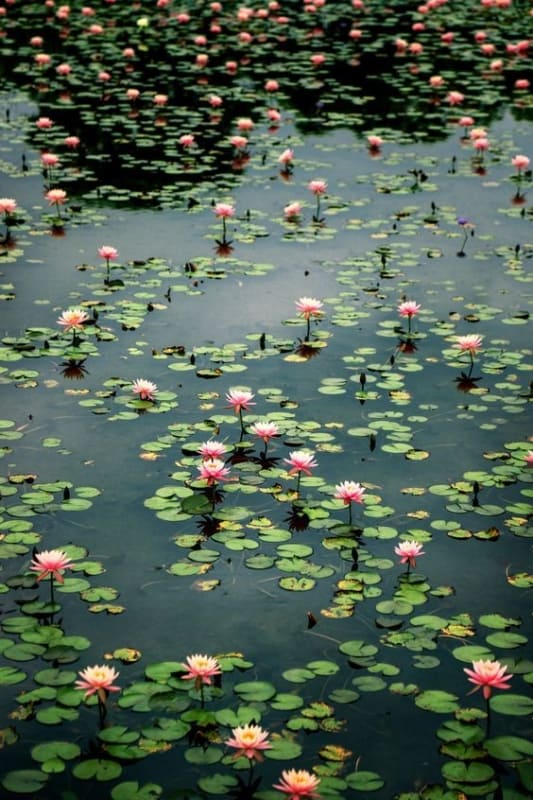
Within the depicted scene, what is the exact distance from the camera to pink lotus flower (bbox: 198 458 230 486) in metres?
3.57

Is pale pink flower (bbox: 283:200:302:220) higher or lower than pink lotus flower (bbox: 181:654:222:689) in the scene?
higher

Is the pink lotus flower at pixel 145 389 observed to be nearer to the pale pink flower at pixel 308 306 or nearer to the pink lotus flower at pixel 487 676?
the pale pink flower at pixel 308 306

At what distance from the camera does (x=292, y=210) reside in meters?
6.43

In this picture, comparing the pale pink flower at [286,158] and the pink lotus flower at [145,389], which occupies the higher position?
the pale pink flower at [286,158]

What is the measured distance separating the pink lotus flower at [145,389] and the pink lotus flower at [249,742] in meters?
2.01

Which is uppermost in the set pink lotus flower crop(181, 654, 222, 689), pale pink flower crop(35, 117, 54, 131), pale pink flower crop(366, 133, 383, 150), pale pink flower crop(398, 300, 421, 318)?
pale pink flower crop(35, 117, 54, 131)

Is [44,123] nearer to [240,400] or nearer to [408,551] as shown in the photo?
[240,400]

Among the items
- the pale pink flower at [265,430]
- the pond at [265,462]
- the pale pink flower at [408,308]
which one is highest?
the pale pink flower at [408,308]

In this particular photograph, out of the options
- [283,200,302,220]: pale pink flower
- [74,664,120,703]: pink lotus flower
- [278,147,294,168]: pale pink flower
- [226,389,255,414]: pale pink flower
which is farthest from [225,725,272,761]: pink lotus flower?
[278,147,294,168]: pale pink flower

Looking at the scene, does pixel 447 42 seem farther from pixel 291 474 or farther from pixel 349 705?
pixel 349 705

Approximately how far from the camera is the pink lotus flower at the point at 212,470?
3.57m

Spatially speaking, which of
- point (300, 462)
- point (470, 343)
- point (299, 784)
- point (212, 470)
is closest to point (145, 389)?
point (212, 470)

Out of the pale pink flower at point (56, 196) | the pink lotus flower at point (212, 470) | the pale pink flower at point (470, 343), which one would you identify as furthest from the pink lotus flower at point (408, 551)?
the pale pink flower at point (56, 196)

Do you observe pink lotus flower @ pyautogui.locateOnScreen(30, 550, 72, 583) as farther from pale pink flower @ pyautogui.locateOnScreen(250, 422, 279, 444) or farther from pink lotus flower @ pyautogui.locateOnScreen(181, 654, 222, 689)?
pale pink flower @ pyautogui.locateOnScreen(250, 422, 279, 444)
